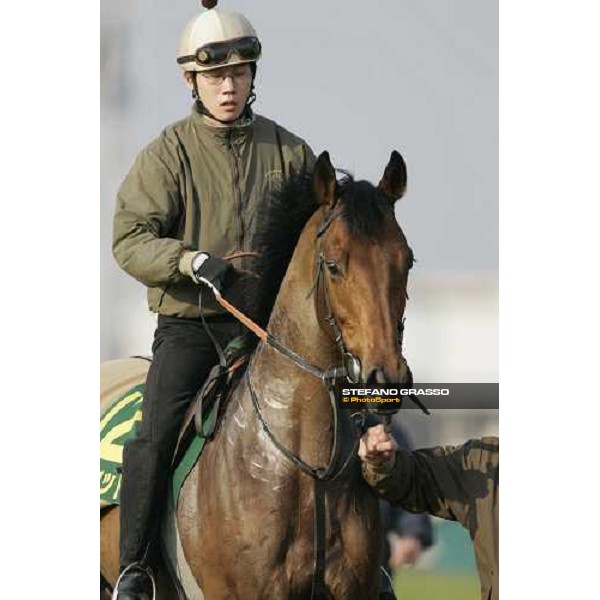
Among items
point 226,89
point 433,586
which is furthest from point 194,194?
point 433,586

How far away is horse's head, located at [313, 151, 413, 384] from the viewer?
15.2ft

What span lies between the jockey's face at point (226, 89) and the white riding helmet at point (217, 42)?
0.04m

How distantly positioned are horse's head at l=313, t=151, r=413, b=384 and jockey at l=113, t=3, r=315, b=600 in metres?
0.58

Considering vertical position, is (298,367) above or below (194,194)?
below

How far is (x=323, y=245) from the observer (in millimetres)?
4988

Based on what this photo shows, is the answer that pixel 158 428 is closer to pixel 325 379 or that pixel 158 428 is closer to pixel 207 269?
pixel 207 269

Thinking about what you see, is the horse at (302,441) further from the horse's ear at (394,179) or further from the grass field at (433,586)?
the grass field at (433,586)

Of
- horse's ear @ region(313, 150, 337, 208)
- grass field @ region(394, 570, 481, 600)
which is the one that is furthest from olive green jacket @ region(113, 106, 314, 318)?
grass field @ region(394, 570, 481, 600)

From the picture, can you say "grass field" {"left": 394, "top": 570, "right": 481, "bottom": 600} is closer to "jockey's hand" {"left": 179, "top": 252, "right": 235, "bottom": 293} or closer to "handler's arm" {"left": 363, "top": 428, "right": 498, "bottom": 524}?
"handler's arm" {"left": 363, "top": 428, "right": 498, "bottom": 524}

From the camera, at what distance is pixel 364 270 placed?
15.6 ft

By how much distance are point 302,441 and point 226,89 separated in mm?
1564

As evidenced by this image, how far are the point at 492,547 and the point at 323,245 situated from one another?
1589 mm

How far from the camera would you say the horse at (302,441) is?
494 centimetres

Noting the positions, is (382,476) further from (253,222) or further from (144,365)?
(144,365)
